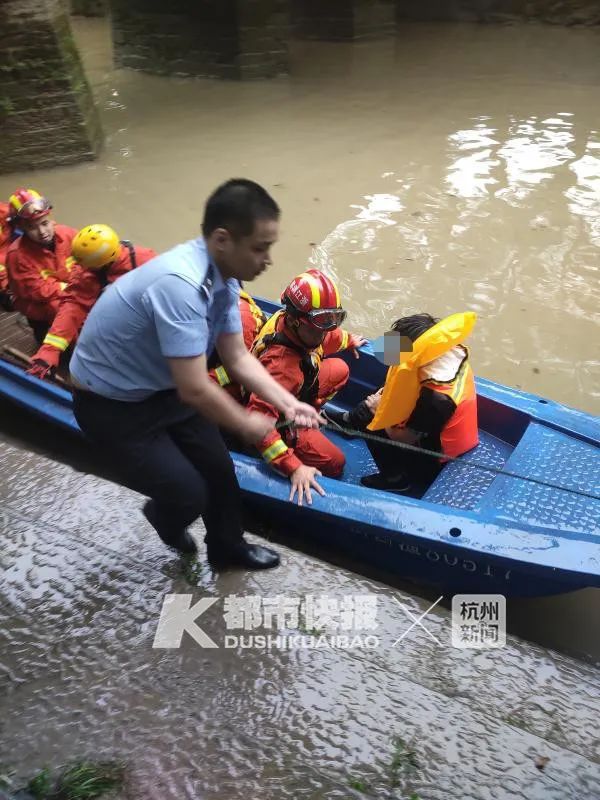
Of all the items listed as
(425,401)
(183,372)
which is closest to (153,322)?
(183,372)

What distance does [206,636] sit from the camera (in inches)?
89.0

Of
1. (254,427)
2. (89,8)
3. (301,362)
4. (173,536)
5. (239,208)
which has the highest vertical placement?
(89,8)

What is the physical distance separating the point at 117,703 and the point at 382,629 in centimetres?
90

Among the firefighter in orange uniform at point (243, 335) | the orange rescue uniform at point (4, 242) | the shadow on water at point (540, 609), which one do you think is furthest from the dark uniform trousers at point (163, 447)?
the orange rescue uniform at point (4, 242)

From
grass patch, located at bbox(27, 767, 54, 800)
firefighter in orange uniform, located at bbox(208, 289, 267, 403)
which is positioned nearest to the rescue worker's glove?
firefighter in orange uniform, located at bbox(208, 289, 267, 403)

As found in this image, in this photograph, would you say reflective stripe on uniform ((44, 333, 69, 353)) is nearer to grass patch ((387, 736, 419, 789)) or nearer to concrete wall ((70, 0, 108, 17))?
grass patch ((387, 736, 419, 789))

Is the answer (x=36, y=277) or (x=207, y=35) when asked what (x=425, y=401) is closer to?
(x=36, y=277)

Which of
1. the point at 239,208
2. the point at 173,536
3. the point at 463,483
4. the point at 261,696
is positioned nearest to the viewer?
the point at 239,208

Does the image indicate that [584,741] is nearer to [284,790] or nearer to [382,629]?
[382,629]

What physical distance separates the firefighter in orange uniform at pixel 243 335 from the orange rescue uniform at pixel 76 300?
2.39ft

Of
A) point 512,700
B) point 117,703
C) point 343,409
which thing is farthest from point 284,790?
point 343,409

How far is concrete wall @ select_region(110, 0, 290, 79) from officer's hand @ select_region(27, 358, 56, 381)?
25.4 feet

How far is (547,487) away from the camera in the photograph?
2699mm

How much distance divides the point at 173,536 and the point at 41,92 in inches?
255
